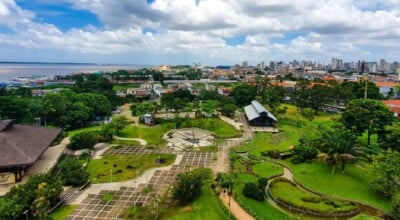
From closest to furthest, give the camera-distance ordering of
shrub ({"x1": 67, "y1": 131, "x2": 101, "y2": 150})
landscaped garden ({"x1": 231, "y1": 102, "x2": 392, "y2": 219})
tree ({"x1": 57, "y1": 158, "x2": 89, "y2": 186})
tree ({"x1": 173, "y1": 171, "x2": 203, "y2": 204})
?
tree ({"x1": 173, "y1": 171, "x2": 203, "y2": 204})
landscaped garden ({"x1": 231, "y1": 102, "x2": 392, "y2": 219})
tree ({"x1": 57, "y1": 158, "x2": 89, "y2": 186})
shrub ({"x1": 67, "y1": 131, "x2": 101, "y2": 150})

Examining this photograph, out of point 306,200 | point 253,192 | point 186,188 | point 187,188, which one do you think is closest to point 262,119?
point 306,200

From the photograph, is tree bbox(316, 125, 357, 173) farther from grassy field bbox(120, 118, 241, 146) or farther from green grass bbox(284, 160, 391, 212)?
grassy field bbox(120, 118, 241, 146)

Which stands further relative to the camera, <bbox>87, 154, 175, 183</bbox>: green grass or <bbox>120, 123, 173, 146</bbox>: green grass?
<bbox>120, 123, 173, 146</bbox>: green grass

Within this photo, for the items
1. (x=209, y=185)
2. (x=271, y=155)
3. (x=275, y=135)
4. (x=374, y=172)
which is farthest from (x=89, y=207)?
(x=275, y=135)

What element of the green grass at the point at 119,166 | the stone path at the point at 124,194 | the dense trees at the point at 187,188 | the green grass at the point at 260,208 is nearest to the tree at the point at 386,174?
the green grass at the point at 260,208

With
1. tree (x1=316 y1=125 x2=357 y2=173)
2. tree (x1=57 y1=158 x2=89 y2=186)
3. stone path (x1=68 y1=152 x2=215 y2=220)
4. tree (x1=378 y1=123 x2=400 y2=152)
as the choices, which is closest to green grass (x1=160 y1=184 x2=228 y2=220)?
stone path (x1=68 y1=152 x2=215 y2=220)

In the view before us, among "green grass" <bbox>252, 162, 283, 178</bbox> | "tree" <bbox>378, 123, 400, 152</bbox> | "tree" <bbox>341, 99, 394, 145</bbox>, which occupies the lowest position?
"green grass" <bbox>252, 162, 283, 178</bbox>

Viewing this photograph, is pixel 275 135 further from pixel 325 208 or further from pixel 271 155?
pixel 325 208
